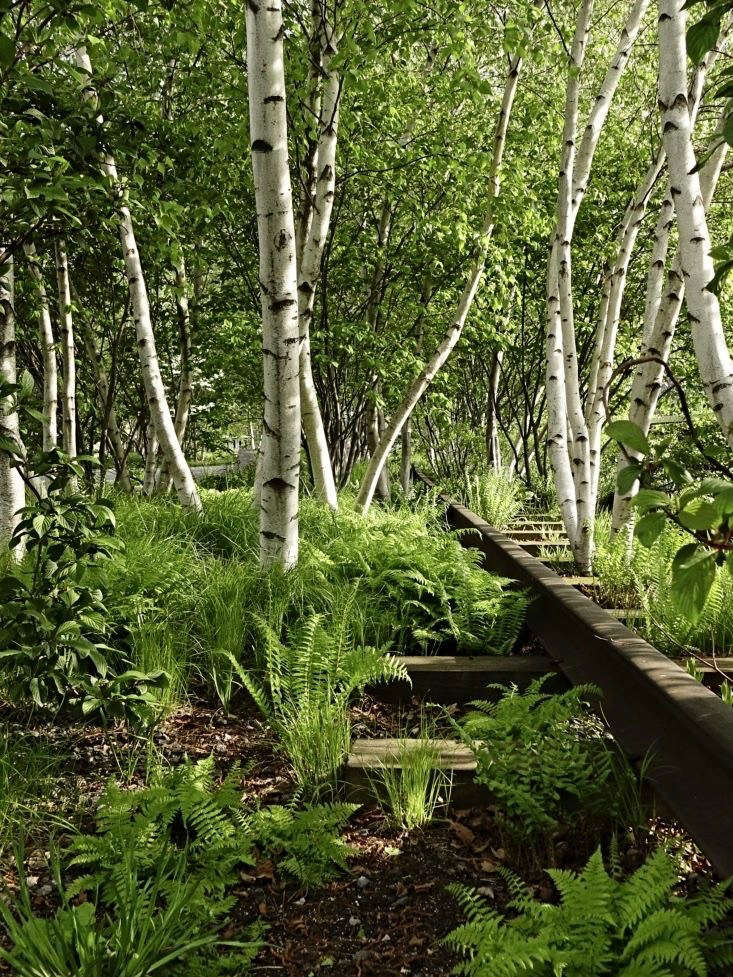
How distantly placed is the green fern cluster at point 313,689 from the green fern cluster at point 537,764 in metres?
0.59

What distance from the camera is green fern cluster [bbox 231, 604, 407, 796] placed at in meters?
3.32

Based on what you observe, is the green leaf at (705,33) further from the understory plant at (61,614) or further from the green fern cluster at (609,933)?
the understory plant at (61,614)

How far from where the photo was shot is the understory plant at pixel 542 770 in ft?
9.37

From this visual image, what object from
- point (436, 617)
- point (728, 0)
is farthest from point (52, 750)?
point (728, 0)

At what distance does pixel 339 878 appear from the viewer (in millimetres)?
2854

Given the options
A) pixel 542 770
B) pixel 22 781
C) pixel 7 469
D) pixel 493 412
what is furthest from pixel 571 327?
pixel 493 412

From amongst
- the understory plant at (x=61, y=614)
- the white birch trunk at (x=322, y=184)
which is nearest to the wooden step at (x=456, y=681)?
the understory plant at (x=61, y=614)

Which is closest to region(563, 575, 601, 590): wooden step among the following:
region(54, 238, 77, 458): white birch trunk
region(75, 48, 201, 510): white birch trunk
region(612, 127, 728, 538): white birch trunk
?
region(612, 127, 728, 538): white birch trunk

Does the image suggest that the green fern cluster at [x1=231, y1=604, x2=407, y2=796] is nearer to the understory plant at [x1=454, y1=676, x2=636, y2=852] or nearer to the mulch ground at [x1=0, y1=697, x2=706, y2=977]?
the mulch ground at [x1=0, y1=697, x2=706, y2=977]

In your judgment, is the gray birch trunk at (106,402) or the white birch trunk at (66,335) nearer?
the white birch trunk at (66,335)

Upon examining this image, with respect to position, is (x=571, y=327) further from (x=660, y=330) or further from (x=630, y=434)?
(x=630, y=434)

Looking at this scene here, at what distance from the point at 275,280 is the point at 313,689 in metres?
2.67

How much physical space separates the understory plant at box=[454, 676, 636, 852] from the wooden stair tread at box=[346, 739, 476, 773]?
17 cm

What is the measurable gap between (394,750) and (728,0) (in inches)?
116
